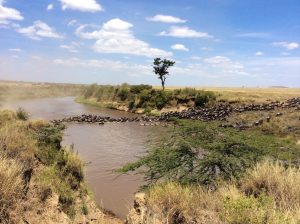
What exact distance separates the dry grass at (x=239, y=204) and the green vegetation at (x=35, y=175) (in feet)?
10.0

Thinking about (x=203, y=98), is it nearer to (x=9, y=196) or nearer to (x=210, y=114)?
(x=210, y=114)

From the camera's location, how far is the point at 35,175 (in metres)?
12.3

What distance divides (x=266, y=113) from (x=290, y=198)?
37281 millimetres

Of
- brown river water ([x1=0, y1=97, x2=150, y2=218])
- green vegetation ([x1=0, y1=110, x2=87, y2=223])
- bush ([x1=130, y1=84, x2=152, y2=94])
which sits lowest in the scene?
brown river water ([x1=0, y1=97, x2=150, y2=218])

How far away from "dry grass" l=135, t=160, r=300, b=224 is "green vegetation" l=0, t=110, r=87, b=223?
3.06 m

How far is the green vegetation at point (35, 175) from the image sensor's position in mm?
8211

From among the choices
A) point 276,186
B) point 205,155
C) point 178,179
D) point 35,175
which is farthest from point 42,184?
point 276,186

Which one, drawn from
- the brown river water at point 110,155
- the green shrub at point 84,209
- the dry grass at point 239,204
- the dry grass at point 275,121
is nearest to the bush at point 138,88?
the brown river water at point 110,155

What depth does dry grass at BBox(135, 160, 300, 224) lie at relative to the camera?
6.45 m

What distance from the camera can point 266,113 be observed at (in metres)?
43.8

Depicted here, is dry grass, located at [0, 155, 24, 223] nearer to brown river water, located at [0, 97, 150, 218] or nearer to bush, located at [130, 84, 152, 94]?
brown river water, located at [0, 97, 150, 218]

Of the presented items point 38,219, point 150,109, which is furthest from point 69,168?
point 150,109

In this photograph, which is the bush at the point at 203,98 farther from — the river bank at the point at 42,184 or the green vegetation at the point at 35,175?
the river bank at the point at 42,184

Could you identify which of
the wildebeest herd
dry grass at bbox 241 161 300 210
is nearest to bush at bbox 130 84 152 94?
the wildebeest herd
